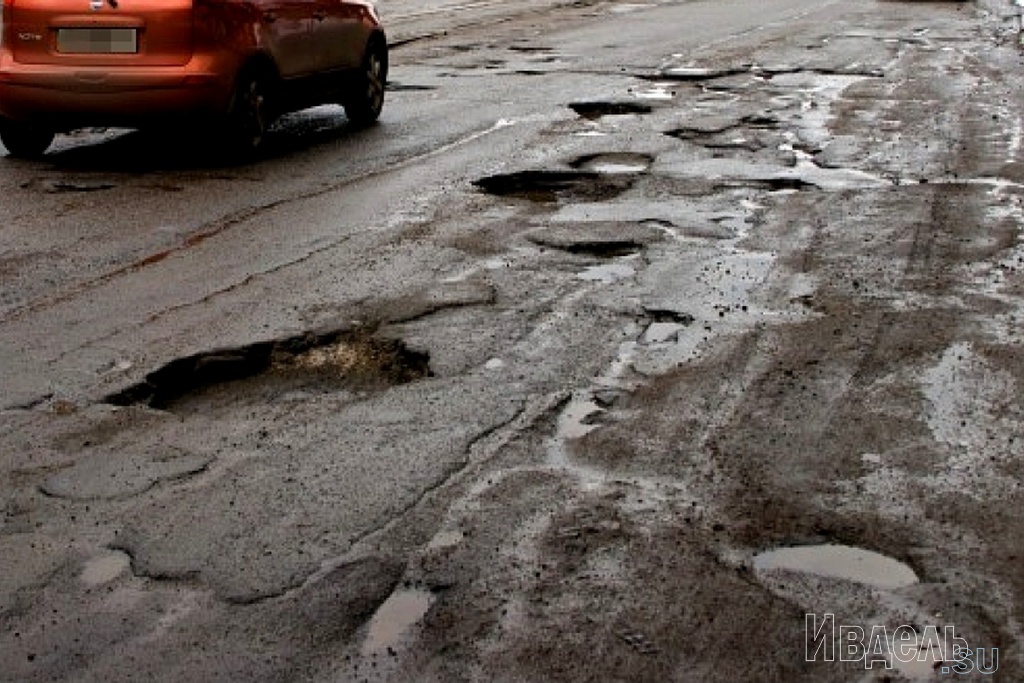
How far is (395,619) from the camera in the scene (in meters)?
4.26

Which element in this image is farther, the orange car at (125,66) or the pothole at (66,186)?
the orange car at (125,66)

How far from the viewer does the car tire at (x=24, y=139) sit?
11.8 meters

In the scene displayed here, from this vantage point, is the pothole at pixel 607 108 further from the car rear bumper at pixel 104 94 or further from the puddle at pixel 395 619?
the puddle at pixel 395 619

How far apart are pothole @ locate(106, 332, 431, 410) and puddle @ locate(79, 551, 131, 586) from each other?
1.45m

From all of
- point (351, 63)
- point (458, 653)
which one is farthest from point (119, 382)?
point (351, 63)

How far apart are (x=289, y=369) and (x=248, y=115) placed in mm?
5663

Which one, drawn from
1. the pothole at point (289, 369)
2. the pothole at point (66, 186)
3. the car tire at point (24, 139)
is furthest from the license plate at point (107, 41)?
the pothole at point (289, 369)

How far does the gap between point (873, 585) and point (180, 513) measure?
200 cm

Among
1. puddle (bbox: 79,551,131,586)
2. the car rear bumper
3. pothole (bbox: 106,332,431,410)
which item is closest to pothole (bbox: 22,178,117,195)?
the car rear bumper

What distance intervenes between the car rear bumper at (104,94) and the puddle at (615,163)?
256 cm

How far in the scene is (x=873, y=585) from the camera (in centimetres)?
450

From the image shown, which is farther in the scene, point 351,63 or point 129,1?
point 351,63

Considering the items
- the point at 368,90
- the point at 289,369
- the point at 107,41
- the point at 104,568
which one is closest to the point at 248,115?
the point at 107,41

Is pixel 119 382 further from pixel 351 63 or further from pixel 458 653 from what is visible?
pixel 351 63
